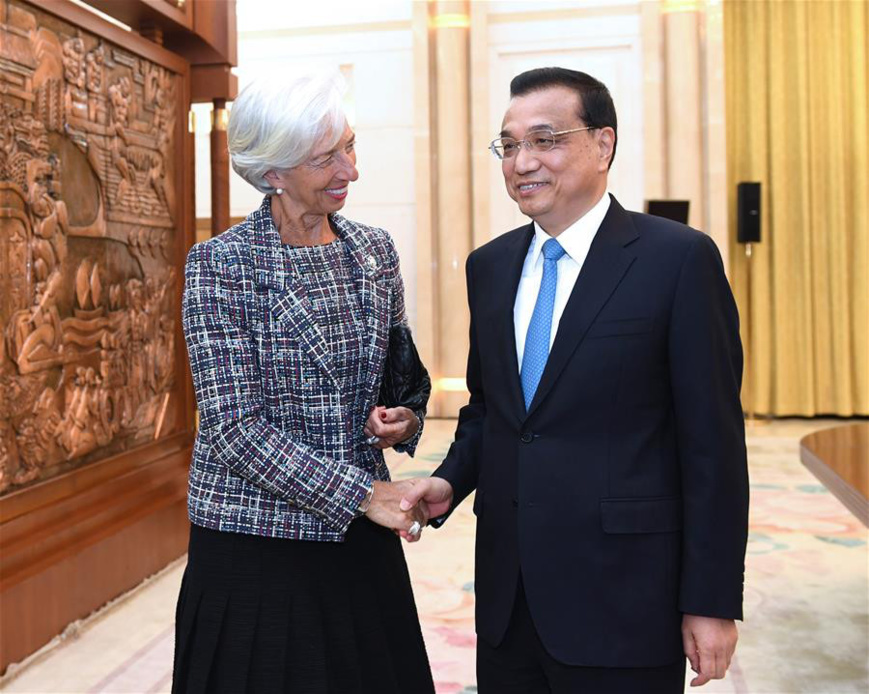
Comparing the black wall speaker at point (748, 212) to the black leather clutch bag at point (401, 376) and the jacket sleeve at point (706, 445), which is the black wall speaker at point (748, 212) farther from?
the jacket sleeve at point (706, 445)

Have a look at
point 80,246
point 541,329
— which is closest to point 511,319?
point 541,329

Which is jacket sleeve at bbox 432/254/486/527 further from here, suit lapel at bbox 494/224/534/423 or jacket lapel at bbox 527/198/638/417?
jacket lapel at bbox 527/198/638/417

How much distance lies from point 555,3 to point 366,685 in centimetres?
792

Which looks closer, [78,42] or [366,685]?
[366,685]

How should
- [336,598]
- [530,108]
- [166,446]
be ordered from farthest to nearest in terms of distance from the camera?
[166,446] → [336,598] → [530,108]

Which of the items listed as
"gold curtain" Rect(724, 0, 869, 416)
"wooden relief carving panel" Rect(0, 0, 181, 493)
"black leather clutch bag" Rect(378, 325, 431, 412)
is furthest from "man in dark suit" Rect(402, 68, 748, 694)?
"gold curtain" Rect(724, 0, 869, 416)

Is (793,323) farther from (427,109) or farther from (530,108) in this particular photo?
(530,108)

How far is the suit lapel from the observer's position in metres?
1.74

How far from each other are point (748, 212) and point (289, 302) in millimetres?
7339

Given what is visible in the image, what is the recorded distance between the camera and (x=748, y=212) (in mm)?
8383


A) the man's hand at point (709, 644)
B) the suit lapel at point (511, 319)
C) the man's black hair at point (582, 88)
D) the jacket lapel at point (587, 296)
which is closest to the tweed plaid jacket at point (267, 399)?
the suit lapel at point (511, 319)

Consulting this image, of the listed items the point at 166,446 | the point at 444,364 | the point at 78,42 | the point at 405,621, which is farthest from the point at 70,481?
the point at 444,364

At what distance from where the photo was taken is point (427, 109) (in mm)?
8797

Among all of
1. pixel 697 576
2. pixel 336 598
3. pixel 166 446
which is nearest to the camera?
pixel 697 576
